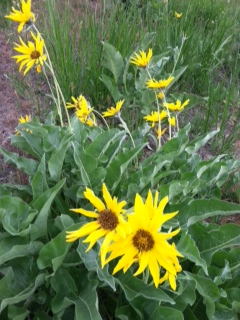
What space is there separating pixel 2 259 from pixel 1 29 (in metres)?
2.54

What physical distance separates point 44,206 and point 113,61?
4.78 ft

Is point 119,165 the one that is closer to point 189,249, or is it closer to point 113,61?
point 189,249

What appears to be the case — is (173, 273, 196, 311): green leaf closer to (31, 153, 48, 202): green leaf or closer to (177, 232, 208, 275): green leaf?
(177, 232, 208, 275): green leaf

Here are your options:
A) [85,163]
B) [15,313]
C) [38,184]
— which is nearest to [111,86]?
[85,163]

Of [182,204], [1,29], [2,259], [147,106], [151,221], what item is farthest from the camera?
[1,29]

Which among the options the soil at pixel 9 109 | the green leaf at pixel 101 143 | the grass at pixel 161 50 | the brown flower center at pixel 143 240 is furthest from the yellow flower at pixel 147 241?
the grass at pixel 161 50

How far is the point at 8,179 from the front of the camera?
2.09 meters

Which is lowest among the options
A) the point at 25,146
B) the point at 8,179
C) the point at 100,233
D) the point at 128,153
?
the point at 8,179

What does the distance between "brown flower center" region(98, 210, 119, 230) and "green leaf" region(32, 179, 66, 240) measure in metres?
0.31

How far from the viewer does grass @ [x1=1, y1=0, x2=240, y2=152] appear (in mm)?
2555

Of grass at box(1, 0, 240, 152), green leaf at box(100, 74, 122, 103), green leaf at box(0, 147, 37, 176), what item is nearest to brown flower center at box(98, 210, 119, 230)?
green leaf at box(0, 147, 37, 176)

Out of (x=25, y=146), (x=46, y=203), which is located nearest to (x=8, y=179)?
(x=25, y=146)

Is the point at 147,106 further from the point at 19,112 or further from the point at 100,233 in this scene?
the point at 100,233

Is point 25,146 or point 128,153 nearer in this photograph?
point 128,153
